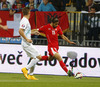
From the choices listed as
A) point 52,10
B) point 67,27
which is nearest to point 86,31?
point 67,27

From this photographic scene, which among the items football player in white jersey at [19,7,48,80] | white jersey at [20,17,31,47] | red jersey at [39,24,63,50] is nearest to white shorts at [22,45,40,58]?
football player in white jersey at [19,7,48,80]

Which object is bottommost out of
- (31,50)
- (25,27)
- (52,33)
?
(31,50)

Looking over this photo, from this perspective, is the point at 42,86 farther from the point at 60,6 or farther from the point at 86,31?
the point at 60,6

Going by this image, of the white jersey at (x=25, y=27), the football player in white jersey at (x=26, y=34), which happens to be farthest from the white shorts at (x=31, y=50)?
the white jersey at (x=25, y=27)

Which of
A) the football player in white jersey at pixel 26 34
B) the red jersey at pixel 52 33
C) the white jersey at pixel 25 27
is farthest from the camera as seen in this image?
the red jersey at pixel 52 33

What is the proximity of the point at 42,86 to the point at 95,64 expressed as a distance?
505cm

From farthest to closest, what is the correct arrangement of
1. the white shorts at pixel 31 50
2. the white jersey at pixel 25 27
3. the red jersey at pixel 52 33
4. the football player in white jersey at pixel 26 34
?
the red jersey at pixel 52 33, the white shorts at pixel 31 50, the white jersey at pixel 25 27, the football player in white jersey at pixel 26 34

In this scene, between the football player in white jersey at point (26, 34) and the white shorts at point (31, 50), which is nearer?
the football player in white jersey at point (26, 34)

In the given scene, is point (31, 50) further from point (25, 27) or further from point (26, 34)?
point (25, 27)

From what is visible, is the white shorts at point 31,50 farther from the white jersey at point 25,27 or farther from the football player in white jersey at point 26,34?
the white jersey at point 25,27

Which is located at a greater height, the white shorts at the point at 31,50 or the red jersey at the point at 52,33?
the red jersey at the point at 52,33

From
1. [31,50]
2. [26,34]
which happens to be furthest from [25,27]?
[31,50]

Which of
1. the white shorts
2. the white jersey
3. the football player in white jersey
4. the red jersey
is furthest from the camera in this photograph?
the red jersey

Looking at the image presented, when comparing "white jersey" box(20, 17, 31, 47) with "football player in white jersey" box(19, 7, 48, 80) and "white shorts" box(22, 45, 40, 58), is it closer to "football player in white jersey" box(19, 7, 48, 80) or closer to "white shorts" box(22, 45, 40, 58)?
"football player in white jersey" box(19, 7, 48, 80)
